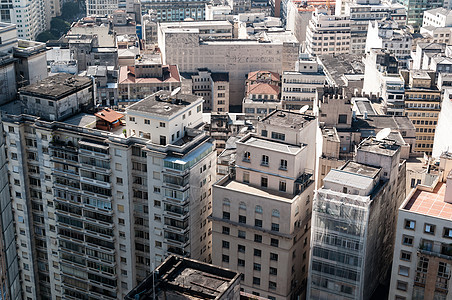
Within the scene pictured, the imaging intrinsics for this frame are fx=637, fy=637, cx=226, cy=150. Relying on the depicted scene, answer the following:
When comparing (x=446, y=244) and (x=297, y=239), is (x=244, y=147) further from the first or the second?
(x=446, y=244)

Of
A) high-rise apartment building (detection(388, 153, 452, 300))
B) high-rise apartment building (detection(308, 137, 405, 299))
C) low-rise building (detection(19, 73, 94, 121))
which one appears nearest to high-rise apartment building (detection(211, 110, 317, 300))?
high-rise apartment building (detection(308, 137, 405, 299))

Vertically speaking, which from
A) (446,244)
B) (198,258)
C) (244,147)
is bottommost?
(198,258)

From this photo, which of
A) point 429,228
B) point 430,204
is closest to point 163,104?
point 430,204

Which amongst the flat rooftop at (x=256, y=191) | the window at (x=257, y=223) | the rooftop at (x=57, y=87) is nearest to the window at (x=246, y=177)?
the flat rooftop at (x=256, y=191)

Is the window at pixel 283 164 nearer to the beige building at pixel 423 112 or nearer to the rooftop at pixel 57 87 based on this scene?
the rooftop at pixel 57 87

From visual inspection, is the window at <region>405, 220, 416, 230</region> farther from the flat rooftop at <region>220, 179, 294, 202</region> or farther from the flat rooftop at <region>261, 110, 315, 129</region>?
the flat rooftop at <region>261, 110, 315, 129</region>

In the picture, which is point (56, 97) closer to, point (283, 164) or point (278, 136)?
point (278, 136)

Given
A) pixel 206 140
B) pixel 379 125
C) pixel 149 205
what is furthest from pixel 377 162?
pixel 379 125
